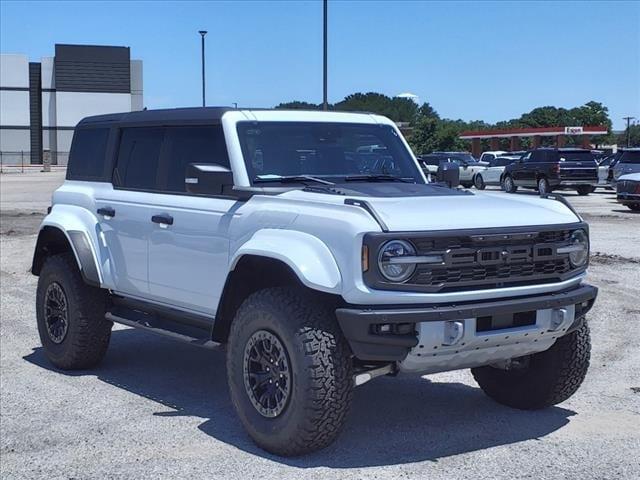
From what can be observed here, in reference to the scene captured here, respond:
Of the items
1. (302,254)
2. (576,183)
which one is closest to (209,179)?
(302,254)

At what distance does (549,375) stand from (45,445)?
329 centimetres

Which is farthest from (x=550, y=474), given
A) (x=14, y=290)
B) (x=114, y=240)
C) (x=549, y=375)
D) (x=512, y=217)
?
(x=14, y=290)

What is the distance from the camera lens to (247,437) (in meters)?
5.67

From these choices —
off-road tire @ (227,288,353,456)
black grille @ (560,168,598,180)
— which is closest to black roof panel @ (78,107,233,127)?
off-road tire @ (227,288,353,456)

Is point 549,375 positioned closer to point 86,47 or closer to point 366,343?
point 366,343

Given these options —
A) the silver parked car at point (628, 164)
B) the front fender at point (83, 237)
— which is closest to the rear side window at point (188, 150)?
the front fender at point (83, 237)

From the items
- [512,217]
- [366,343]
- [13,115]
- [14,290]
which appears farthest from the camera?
[13,115]

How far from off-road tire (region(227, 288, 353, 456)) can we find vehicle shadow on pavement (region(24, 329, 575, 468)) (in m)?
0.16

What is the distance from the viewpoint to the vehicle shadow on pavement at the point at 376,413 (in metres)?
5.37

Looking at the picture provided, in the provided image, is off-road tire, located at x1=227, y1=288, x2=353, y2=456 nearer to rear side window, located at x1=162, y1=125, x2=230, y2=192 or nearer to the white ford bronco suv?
the white ford bronco suv

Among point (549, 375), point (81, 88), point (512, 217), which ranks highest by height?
point (81, 88)

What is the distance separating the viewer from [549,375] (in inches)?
235

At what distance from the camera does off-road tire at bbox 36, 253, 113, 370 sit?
7324mm

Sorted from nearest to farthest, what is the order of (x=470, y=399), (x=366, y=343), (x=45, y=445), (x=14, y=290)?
1. (x=366, y=343)
2. (x=45, y=445)
3. (x=470, y=399)
4. (x=14, y=290)
